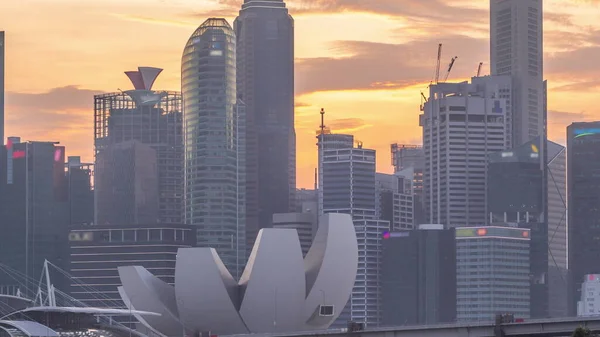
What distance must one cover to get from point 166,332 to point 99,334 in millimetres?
6965

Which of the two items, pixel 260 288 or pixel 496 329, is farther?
pixel 260 288

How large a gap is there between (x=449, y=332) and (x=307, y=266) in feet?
92.1

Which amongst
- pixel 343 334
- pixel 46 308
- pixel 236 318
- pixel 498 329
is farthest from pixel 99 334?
pixel 498 329

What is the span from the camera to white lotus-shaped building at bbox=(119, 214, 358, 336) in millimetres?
104375

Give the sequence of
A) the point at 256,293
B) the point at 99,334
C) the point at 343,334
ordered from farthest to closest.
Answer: the point at 99,334, the point at 256,293, the point at 343,334

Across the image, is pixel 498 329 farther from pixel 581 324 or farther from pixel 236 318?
pixel 236 318

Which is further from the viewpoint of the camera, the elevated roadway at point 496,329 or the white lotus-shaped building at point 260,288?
the white lotus-shaped building at point 260,288

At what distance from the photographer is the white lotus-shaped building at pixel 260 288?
104375 mm

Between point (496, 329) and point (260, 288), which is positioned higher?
point (260, 288)

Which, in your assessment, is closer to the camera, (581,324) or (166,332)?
(581,324)

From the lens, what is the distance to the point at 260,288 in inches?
4134

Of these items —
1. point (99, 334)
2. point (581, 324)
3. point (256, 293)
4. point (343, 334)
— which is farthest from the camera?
point (99, 334)

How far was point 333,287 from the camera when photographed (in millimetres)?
106688

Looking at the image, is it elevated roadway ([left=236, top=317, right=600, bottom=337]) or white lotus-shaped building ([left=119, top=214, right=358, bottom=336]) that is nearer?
elevated roadway ([left=236, top=317, right=600, bottom=337])
